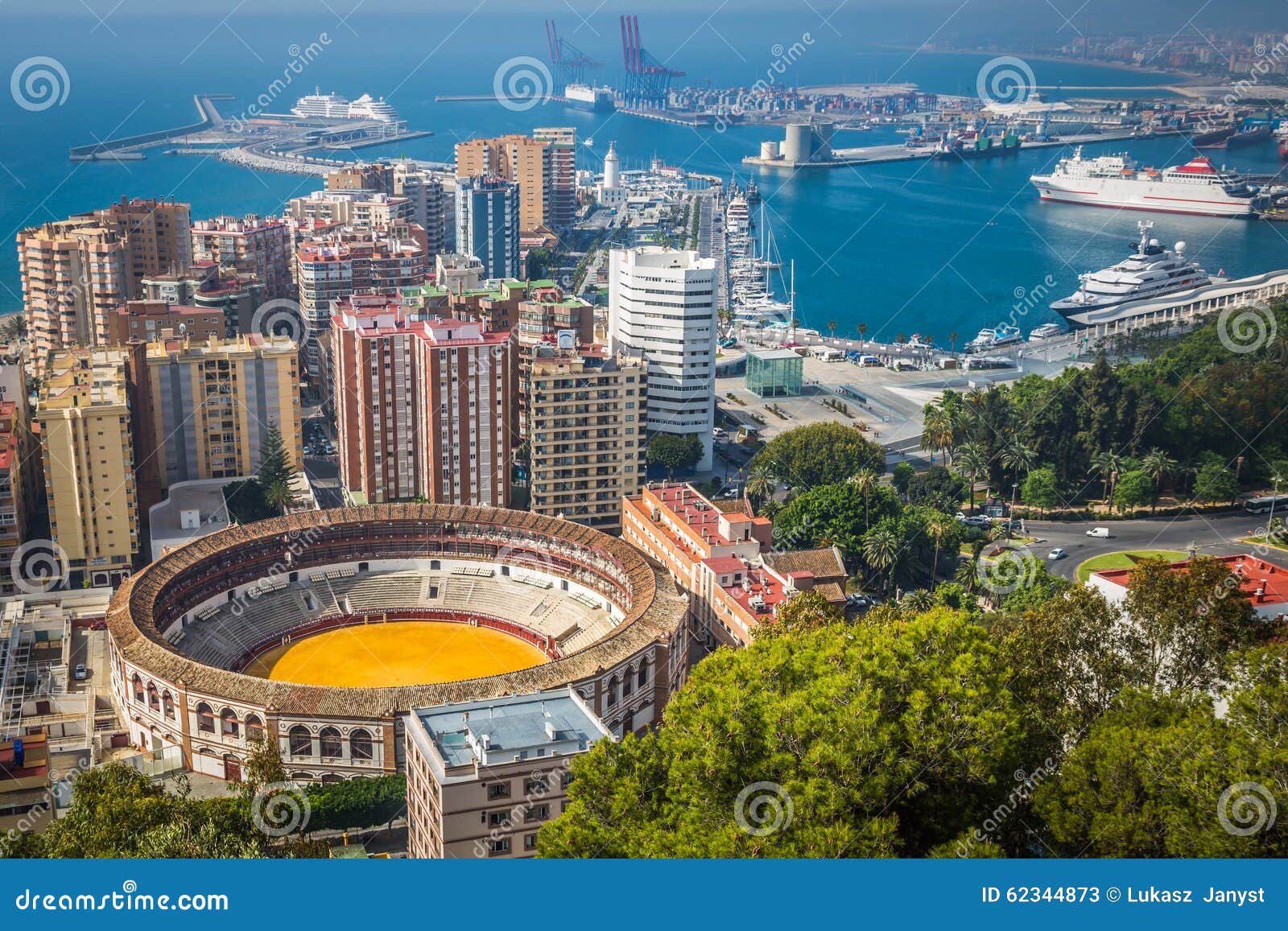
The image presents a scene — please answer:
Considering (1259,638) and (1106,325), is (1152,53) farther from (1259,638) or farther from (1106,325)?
(1259,638)

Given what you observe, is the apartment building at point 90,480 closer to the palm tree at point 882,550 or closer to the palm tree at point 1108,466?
the palm tree at point 882,550

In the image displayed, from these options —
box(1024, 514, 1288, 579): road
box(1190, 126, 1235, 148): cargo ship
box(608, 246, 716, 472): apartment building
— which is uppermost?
box(1190, 126, 1235, 148): cargo ship

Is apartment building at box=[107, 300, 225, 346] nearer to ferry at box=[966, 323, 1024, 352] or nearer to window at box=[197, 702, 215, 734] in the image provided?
window at box=[197, 702, 215, 734]

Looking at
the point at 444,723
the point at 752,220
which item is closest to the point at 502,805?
the point at 444,723

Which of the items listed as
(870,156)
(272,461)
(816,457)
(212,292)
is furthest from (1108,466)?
(870,156)

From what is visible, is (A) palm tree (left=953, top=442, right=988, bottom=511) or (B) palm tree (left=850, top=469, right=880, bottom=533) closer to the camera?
(B) palm tree (left=850, top=469, right=880, bottom=533)

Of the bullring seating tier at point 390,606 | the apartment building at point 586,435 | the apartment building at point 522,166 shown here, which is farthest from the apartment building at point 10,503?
the apartment building at point 522,166

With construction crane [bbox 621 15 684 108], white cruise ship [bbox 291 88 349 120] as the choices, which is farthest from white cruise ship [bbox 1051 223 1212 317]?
construction crane [bbox 621 15 684 108]
